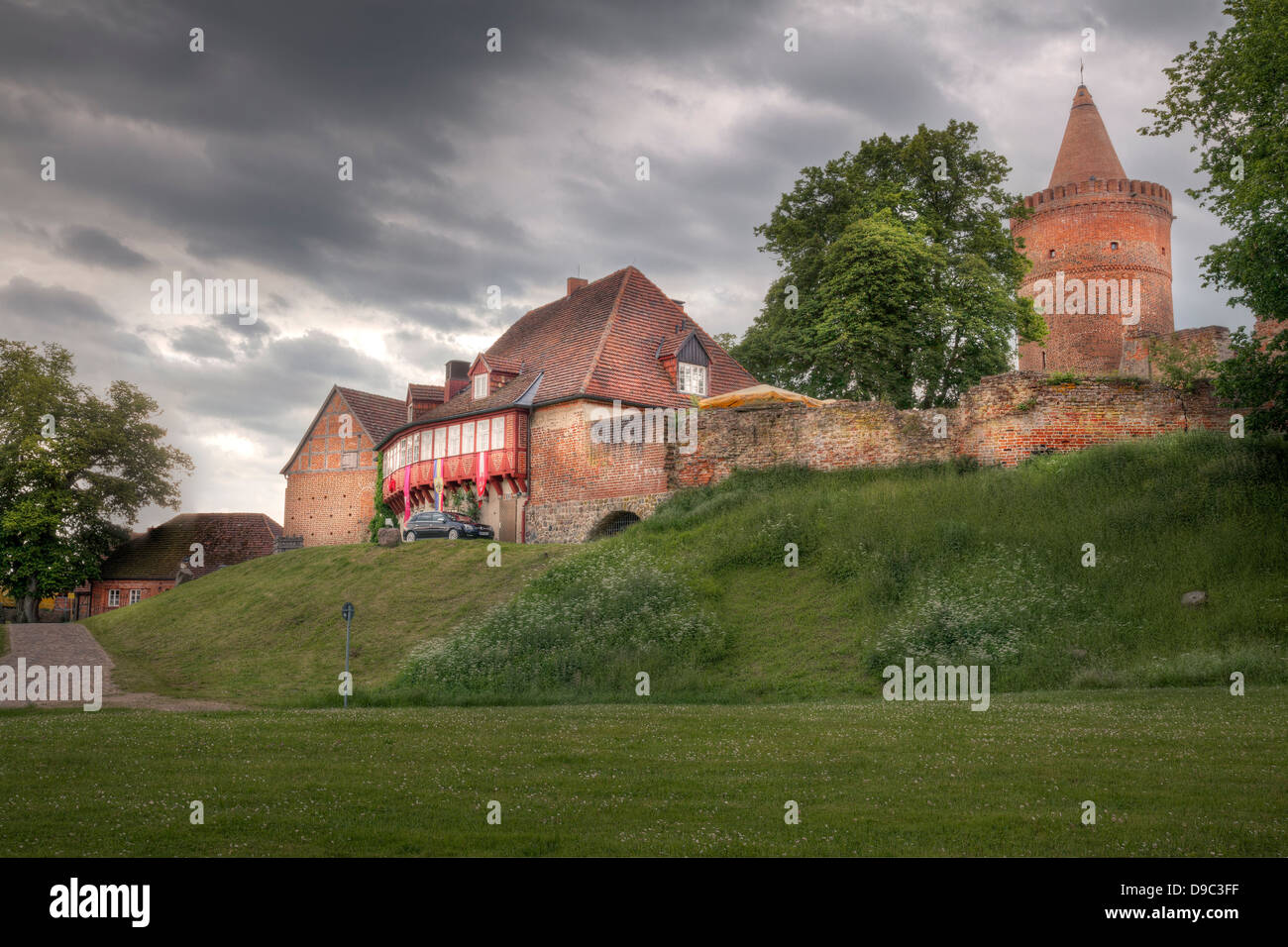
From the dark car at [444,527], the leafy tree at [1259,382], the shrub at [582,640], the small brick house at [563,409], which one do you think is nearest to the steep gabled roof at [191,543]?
the small brick house at [563,409]

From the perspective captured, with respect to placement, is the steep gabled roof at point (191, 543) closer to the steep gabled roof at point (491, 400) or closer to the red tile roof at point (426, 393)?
the red tile roof at point (426, 393)

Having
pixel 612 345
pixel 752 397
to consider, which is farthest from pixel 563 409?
pixel 752 397

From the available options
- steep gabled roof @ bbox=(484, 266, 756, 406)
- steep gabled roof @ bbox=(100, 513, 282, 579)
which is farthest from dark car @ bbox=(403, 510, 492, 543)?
steep gabled roof @ bbox=(100, 513, 282, 579)

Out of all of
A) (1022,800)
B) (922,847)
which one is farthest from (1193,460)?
(922,847)

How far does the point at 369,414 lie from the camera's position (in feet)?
177

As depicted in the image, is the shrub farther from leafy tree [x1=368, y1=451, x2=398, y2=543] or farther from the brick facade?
the brick facade

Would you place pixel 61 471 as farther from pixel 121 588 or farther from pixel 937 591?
pixel 937 591

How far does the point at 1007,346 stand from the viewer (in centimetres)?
3369

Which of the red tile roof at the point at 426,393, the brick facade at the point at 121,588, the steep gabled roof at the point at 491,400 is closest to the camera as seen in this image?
the steep gabled roof at the point at 491,400

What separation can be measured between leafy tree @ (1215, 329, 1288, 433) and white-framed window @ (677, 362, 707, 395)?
63.5 feet

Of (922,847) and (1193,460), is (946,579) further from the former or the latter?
(922,847)

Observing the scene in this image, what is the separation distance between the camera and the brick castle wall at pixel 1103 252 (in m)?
49.5

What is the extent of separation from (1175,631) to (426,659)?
1447 cm
